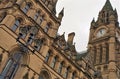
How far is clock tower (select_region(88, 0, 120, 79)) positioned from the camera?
4194 centimetres

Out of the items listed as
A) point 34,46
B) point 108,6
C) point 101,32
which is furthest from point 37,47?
point 108,6

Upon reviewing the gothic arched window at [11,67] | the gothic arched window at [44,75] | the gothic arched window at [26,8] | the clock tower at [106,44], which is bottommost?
the gothic arched window at [11,67]

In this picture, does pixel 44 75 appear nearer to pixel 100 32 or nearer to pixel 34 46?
pixel 34 46

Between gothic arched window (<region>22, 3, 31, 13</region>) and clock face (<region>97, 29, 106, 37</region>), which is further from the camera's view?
clock face (<region>97, 29, 106, 37</region>)

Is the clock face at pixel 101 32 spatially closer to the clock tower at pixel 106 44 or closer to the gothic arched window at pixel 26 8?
the clock tower at pixel 106 44

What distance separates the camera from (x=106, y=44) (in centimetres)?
4788

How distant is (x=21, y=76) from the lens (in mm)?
23422

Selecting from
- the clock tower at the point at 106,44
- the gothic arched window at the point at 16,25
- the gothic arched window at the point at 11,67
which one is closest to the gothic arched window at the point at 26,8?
the gothic arched window at the point at 16,25

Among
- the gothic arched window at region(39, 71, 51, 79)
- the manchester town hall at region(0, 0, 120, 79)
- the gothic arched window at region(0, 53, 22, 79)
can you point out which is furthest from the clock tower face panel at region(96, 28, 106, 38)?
the gothic arched window at region(0, 53, 22, 79)

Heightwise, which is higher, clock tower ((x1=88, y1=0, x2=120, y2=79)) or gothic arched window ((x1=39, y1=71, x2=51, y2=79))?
clock tower ((x1=88, y1=0, x2=120, y2=79))

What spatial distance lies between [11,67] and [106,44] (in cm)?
2925

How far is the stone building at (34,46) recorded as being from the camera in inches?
899

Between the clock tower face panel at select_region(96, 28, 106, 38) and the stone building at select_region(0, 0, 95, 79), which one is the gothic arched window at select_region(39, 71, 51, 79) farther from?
the clock tower face panel at select_region(96, 28, 106, 38)

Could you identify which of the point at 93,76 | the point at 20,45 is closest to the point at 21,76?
the point at 20,45
